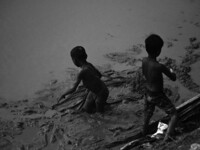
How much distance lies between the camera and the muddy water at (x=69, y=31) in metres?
4.95

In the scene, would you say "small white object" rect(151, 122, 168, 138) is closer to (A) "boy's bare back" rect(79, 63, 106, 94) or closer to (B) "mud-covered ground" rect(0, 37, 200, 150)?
(B) "mud-covered ground" rect(0, 37, 200, 150)

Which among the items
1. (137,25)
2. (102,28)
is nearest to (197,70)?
(137,25)

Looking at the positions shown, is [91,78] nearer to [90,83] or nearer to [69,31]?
[90,83]

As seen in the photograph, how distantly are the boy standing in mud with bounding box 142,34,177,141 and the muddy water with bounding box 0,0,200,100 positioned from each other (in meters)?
2.04

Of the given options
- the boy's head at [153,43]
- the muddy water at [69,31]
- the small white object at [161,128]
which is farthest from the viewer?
the muddy water at [69,31]

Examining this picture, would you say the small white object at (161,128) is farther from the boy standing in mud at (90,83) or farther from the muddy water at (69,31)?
the muddy water at (69,31)

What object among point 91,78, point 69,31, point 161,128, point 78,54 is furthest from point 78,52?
point 69,31

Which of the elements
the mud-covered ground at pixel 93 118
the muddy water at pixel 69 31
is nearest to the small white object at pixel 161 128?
the mud-covered ground at pixel 93 118

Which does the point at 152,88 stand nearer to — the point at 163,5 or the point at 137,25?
the point at 137,25

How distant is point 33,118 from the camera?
156 inches

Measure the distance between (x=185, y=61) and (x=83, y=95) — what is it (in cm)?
185

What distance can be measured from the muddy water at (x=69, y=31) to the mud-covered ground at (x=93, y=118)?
0.32 metres

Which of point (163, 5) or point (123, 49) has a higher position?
point (163, 5)

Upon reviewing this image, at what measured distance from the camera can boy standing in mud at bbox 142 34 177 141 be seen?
2.88m
